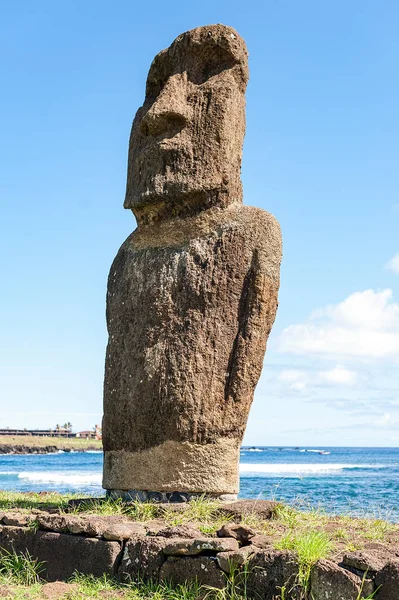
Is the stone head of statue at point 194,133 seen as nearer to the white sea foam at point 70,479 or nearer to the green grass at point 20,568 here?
the green grass at point 20,568

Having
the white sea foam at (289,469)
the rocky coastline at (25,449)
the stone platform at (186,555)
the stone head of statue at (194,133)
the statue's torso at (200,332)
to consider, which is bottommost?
the white sea foam at (289,469)

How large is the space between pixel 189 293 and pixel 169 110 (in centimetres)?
171

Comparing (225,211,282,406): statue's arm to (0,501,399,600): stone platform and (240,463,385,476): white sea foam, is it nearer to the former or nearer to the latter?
(0,501,399,600): stone platform

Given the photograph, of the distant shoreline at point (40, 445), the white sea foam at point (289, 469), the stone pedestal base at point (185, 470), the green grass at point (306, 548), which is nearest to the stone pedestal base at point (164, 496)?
the stone pedestal base at point (185, 470)

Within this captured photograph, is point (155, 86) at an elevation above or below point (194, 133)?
above

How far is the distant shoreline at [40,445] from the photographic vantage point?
87.7 meters

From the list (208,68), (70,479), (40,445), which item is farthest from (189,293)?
(40,445)

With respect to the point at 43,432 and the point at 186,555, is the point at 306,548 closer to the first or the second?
the point at 186,555

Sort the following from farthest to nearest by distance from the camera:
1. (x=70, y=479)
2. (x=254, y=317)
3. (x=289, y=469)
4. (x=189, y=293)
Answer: (x=289, y=469) < (x=70, y=479) < (x=189, y=293) < (x=254, y=317)

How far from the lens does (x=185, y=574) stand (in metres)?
5.44

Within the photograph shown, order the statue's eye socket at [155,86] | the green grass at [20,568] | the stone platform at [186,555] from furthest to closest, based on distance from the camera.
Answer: the statue's eye socket at [155,86]
the green grass at [20,568]
the stone platform at [186,555]

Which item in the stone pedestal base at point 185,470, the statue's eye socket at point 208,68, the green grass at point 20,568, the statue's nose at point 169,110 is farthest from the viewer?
the statue's eye socket at point 208,68

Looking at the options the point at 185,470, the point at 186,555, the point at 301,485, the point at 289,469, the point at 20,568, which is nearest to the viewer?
the point at 186,555

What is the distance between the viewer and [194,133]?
23.7 ft
